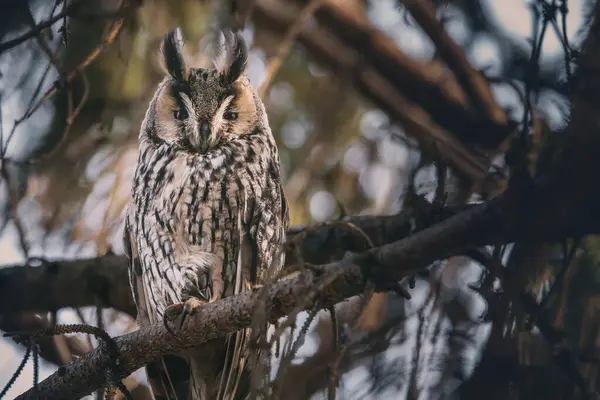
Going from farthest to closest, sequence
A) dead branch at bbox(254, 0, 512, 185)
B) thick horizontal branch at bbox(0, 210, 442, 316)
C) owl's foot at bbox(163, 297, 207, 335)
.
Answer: dead branch at bbox(254, 0, 512, 185), thick horizontal branch at bbox(0, 210, 442, 316), owl's foot at bbox(163, 297, 207, 335)

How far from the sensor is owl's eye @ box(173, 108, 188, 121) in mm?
2563

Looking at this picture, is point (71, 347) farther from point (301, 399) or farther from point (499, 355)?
→ point (499, 355)

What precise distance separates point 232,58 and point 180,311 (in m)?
0.90

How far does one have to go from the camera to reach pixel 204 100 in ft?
8.25

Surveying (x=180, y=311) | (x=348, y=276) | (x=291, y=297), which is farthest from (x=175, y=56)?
(x=348, y=276)

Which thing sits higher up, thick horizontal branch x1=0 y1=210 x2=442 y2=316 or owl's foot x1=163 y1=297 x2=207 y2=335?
thick horizontal branch x1=0 y1=210 x2=442 y2=316

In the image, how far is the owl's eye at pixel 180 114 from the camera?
2563 mm

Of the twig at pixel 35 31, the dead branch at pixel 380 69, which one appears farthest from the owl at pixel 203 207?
the dead branch at pixel 380 69

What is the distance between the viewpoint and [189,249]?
8.07 feet

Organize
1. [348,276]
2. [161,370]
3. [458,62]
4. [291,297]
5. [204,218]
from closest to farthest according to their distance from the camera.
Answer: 1. [348,276]
2. [291,297]
3. [204,218]
4. [161,370]
5. [458,62]

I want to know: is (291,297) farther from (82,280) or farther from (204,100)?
(82,280)

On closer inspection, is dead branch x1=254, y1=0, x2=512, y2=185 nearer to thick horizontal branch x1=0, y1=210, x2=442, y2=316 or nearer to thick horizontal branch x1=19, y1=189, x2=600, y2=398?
thick horizontal branch x1=0, y1=210, x2=442, y2=316

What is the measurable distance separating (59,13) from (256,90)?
0.77 metres

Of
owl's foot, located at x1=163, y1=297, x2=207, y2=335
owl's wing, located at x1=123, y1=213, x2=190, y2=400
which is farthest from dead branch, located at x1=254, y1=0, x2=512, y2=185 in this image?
owl's foot, located at x1=163, y1=297, x2=207, y2=335
